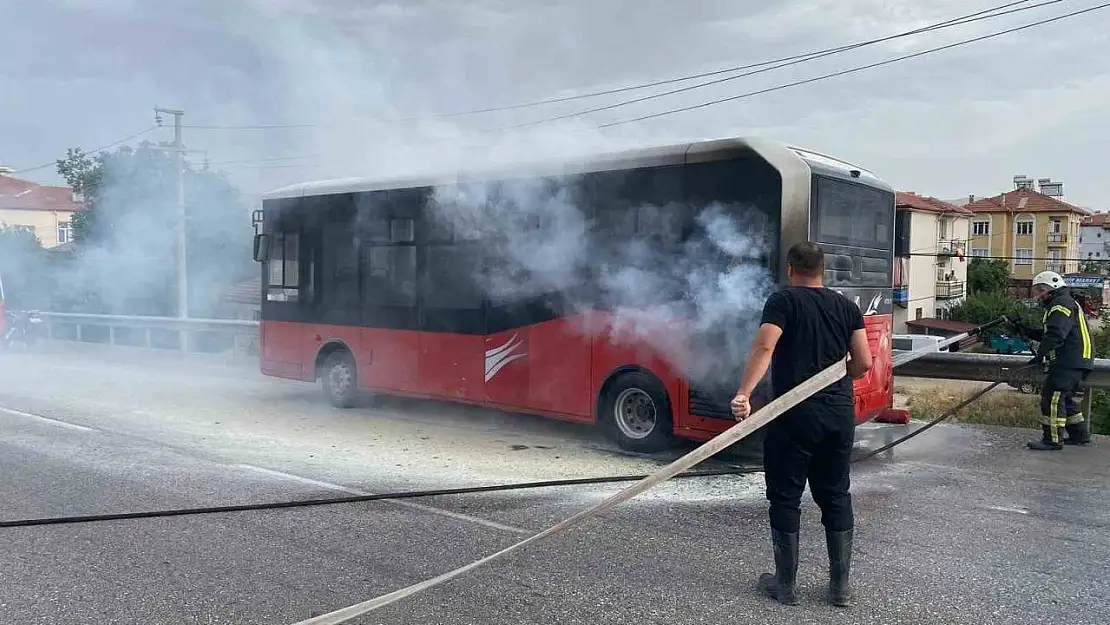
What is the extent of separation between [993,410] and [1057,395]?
1.90 metres

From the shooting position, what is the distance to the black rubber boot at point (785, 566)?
4000 mm

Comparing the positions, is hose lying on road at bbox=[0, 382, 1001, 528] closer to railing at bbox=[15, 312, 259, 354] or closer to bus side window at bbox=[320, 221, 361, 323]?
bus side window at bbox=[320, 221, 361, 323]

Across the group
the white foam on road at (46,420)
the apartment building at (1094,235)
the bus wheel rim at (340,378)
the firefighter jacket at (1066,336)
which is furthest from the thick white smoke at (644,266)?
the apartment building at (1094,235)

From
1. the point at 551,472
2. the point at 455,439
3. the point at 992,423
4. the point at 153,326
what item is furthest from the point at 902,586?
the point at 153,326

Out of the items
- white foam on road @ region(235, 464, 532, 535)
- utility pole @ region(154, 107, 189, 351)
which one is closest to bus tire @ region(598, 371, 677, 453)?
white foam on road @ region(235, 464, 532, 535)

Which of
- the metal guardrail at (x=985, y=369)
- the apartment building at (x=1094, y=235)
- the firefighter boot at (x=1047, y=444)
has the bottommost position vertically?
the firefighter boot at (x=1047, y=444)

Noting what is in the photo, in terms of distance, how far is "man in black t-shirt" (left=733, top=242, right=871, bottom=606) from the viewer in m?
3.99

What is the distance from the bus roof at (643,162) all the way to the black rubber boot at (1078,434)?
2878 mm

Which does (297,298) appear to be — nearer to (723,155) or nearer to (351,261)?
(351,261)

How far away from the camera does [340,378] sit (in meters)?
10.3

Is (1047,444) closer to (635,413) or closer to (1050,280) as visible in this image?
(1050,280)

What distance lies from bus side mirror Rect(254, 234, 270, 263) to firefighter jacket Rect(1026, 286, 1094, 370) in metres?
8.92

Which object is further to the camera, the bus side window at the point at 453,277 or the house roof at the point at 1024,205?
the house roof at the point at 1024,205

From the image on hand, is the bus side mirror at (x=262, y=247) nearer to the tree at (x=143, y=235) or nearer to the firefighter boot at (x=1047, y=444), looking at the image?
the firefighter boot at (x=1047, y=444)
